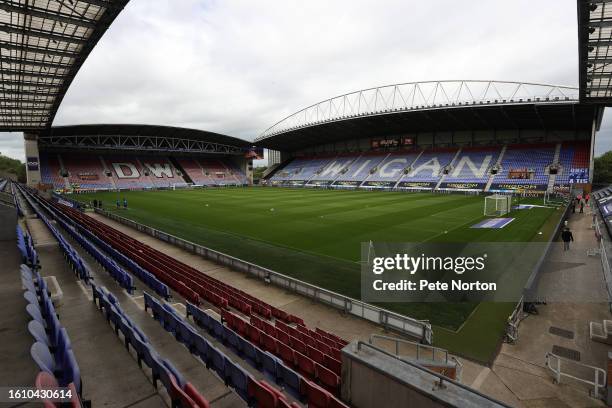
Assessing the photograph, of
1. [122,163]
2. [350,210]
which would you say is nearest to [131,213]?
[350,210]

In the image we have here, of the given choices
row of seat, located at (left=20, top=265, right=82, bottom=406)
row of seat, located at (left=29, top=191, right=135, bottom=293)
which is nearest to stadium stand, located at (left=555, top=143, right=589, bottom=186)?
row of seat, located at (left=29, top=191, right=135, bottom=293)

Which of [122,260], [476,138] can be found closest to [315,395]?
[122,260]

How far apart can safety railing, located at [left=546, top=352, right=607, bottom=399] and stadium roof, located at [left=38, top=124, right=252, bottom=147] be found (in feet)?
229

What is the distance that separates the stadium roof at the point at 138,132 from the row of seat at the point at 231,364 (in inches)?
2509

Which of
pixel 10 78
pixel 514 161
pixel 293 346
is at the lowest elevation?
pixel 293 346

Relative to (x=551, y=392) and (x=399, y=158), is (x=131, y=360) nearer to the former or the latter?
(x=551, y=392)

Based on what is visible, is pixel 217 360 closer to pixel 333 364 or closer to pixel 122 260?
pixel 333 364

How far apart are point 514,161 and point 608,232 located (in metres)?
42.0

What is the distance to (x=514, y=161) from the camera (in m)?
56.7

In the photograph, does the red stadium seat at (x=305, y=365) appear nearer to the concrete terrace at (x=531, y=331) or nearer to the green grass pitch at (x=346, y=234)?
the concrete terrace at (x=531, y=331)

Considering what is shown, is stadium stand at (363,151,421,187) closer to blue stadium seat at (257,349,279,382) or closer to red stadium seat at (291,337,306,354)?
red stadium seat at (291,337,306,354)

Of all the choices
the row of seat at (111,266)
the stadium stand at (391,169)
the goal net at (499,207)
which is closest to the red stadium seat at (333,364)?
the row of seat at (111,266)

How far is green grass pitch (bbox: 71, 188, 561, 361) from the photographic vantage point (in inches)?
398

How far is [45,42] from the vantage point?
21469mm
